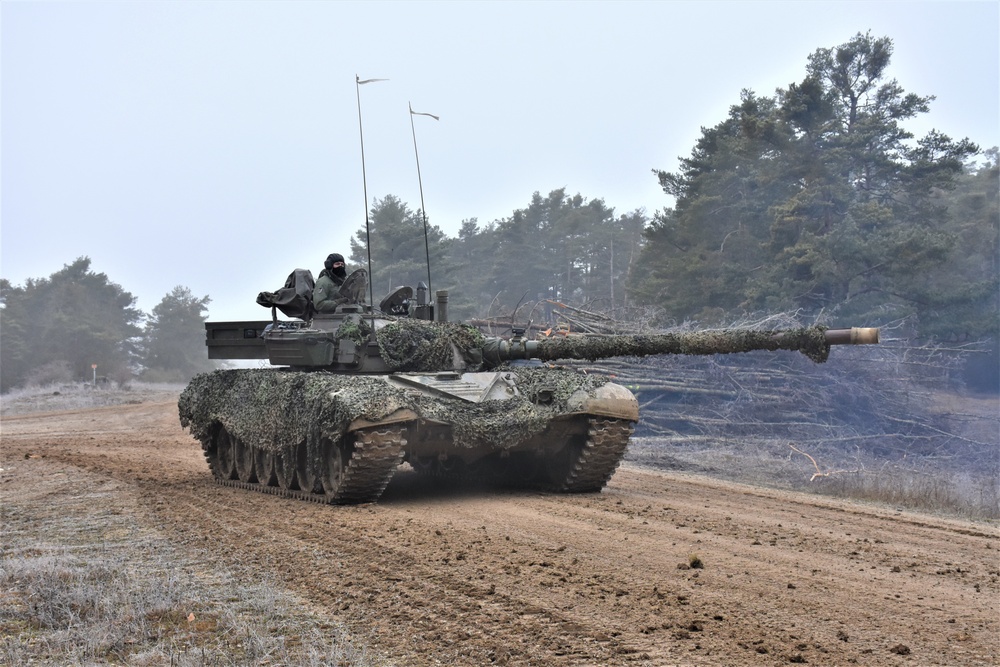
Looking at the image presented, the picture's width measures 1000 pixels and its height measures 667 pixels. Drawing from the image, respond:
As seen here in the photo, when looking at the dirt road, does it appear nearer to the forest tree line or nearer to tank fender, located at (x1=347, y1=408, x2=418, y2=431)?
tank fender, located at (x1=347, y1=408, x2=418, y2=431)

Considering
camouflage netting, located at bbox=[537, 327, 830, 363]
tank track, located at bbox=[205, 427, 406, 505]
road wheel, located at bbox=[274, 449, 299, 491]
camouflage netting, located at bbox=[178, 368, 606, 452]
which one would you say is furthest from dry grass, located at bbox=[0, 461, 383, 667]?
camouflage netting, located at bbox=[537, 327, 830, 363]

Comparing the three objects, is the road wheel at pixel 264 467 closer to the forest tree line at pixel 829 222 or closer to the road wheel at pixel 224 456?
the road wheel at pixel 224 456

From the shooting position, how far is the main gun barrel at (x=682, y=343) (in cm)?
806

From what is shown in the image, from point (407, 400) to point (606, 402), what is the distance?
2139mm

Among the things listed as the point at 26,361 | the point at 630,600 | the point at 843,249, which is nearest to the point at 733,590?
the point at 630,600

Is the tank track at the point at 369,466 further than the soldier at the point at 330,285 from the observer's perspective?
No

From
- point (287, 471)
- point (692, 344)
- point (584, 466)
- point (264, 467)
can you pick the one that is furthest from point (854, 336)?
point (264, 467)

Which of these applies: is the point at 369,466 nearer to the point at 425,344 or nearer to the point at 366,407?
the point at 366,407

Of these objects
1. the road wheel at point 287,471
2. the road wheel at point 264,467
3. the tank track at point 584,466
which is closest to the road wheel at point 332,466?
the road wheel at point 287,471

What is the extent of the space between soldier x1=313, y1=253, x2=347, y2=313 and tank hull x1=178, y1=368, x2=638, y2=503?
2.87ft

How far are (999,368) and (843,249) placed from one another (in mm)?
4317

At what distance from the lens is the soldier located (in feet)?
38.5

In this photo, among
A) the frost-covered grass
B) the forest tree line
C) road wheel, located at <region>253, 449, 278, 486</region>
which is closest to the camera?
road wheel, located at <region>253, 449, 278, 486</region>

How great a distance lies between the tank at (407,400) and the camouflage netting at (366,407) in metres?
0.02
